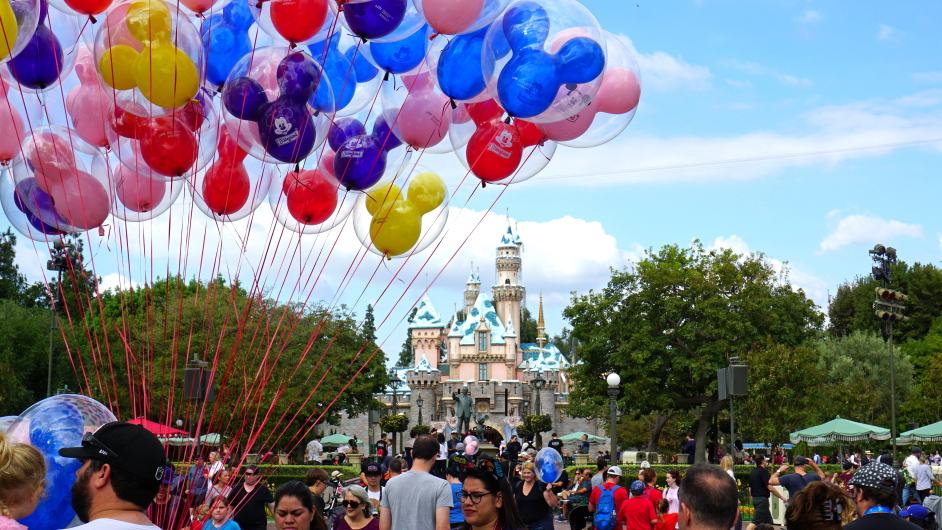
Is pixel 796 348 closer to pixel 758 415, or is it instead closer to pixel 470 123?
pixel 758 415

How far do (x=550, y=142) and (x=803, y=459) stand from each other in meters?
6.83

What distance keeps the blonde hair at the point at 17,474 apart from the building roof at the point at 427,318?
85265 millimetres

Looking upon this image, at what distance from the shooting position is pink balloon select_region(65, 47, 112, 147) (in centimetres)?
710

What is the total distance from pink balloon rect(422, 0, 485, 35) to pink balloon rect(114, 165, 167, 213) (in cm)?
275

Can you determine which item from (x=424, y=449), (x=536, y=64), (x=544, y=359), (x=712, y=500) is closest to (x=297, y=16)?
(x=536, y=64)

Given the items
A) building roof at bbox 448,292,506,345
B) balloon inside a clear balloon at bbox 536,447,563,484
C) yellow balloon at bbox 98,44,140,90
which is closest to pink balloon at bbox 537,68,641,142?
yellow balloon at bbox 98,44,140,90

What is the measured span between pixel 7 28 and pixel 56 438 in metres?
2.88

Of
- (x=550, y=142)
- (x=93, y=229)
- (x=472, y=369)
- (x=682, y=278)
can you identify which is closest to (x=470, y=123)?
(x=550, y=142)

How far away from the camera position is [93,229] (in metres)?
7.33

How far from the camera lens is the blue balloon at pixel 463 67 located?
257 inches

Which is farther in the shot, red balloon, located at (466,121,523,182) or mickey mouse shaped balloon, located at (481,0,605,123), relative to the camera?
red balloon, located at (466,121,523,182)

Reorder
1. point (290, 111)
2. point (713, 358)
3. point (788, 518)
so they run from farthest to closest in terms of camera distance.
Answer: point (713, 358) < point (290, 111) < point (788, 518)

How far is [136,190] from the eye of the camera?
24.1ft

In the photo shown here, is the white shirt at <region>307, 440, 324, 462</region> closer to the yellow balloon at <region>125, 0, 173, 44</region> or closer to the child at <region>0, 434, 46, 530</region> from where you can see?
the yellow balloon at <region>125, 0, 173, 44</region>
